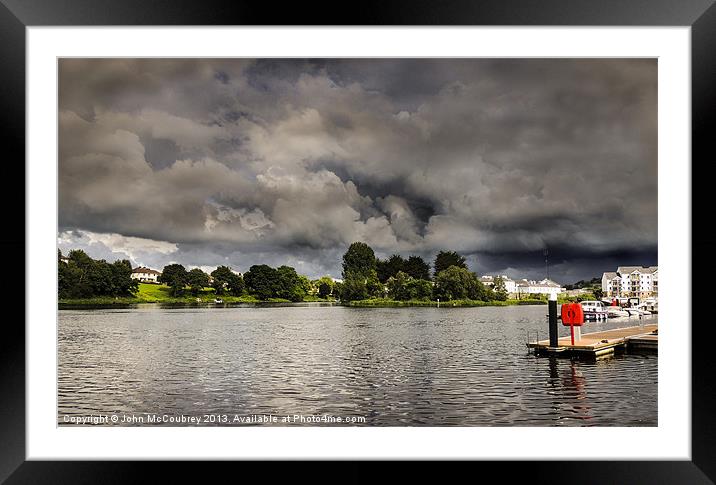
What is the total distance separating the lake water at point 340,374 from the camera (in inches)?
284

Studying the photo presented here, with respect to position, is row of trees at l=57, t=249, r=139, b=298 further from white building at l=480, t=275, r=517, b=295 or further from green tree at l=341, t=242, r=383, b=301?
white building at l=480, t=275, r=517, b=295

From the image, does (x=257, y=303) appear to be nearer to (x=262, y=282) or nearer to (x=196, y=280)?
(x=262, y=282)

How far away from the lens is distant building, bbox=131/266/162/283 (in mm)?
17516

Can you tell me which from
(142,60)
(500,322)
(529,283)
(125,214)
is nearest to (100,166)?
(125,214)

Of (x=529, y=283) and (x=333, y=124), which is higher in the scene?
(x=333, y=124)

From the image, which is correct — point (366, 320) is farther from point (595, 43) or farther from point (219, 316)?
point (595, 43)

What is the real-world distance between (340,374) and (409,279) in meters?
11.0

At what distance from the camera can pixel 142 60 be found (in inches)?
524

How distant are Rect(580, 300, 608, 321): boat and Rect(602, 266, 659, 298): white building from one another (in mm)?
753

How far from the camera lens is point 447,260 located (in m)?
20.2

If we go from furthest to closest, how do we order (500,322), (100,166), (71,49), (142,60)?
(500,322) → (100,166) → (142,60) → (71,49)

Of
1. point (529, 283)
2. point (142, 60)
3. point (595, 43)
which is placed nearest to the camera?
point (595, 43)

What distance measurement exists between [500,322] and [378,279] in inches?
175

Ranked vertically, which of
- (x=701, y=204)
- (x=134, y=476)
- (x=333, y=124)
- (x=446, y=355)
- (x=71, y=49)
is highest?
(x=333, y=124)
